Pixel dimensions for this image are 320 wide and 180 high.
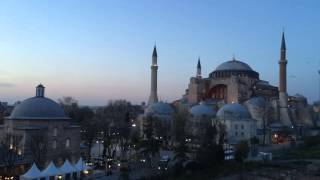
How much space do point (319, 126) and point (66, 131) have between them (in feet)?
146

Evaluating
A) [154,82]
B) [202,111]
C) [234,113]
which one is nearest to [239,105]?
[234,113]

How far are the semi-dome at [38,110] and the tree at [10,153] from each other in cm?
245

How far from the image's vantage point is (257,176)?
25.7 metres

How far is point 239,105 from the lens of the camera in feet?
171

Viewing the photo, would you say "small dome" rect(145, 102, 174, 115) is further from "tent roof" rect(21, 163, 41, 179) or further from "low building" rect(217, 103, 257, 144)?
"tent roof" rect(21, 163, 41, 179)

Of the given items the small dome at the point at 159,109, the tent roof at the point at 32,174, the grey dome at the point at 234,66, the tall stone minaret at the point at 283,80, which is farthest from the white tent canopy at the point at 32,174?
the grey dome at the point at 234,66

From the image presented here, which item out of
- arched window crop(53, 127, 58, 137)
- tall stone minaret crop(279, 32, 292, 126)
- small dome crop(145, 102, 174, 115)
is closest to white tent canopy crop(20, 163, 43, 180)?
arched window crop(53, 127, 58, 137)

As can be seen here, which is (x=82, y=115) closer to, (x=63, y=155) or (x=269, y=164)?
(x=63, y=155)

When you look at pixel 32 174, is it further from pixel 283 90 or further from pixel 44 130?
pixel 283 90

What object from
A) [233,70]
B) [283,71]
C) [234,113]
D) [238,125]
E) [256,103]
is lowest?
[238,125]

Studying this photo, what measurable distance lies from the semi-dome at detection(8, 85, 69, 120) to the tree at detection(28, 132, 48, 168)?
239cm

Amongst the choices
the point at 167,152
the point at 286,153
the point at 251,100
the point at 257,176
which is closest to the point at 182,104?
the point at 251,100

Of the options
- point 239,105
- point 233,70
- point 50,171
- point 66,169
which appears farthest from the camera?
point 233,70

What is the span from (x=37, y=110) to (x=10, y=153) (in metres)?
6.33
